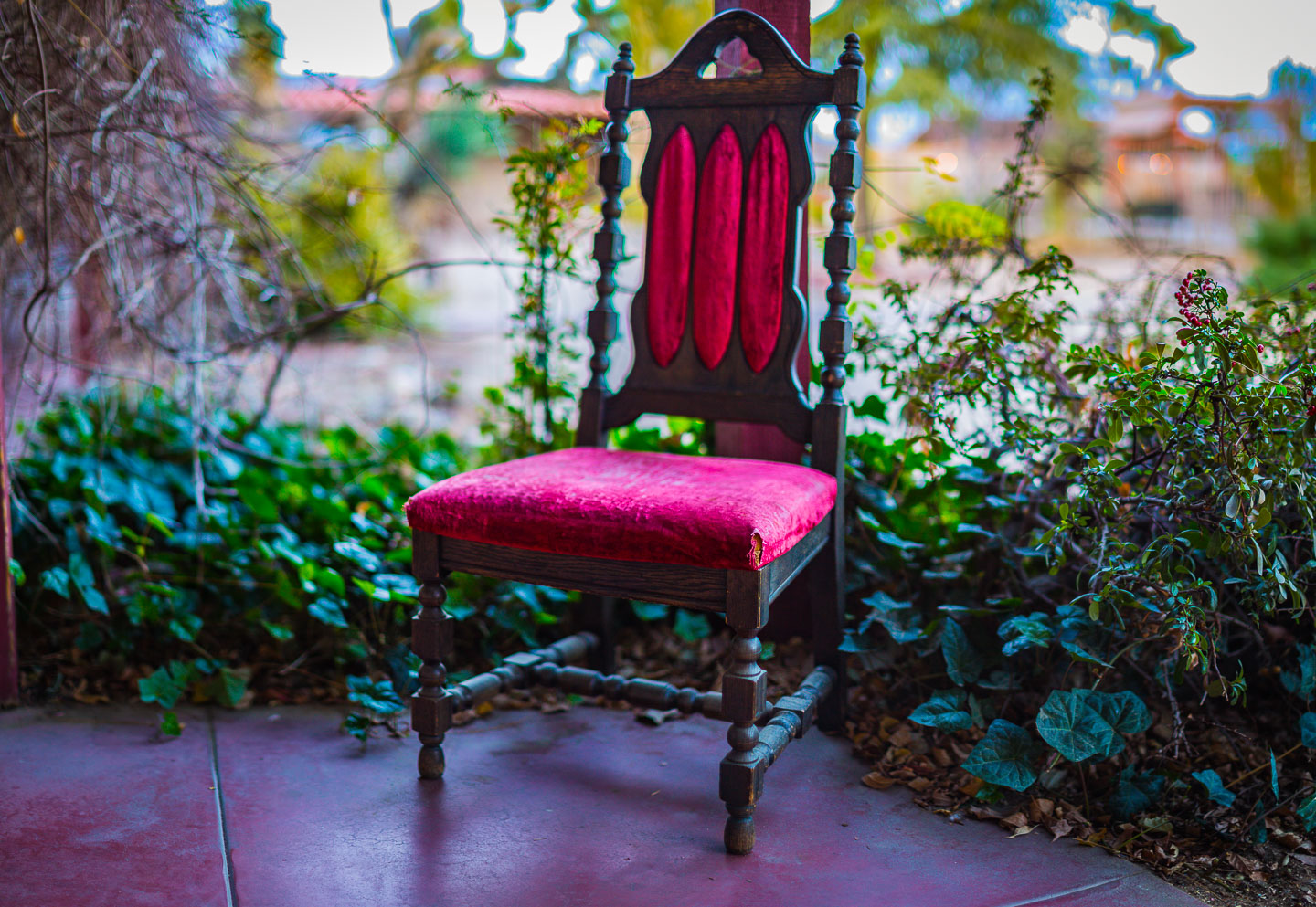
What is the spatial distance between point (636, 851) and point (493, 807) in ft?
0.90

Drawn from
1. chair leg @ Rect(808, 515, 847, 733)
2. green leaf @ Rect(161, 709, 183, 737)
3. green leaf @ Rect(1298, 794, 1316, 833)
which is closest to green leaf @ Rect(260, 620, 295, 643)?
green leaf @ Rect(161, 709, 183, 737)

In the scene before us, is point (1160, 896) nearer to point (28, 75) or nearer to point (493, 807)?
point (493, 807)

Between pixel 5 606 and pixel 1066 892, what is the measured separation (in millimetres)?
1940

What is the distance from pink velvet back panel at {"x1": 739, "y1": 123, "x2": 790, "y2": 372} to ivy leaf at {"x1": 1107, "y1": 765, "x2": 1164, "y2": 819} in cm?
93

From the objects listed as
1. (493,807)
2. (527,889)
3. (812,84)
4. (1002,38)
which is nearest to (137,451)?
(493,807)

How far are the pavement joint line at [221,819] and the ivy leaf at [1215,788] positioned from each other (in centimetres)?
146

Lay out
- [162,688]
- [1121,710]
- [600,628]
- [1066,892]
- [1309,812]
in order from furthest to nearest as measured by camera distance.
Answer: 1. [600,628]
2. [162,688]
3. [1121,710]
4. [1309,812]
5. [1066,892]

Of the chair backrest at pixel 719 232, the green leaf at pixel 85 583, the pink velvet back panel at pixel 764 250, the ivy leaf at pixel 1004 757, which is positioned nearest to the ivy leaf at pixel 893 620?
the ivy leaf at pixel 1004 757

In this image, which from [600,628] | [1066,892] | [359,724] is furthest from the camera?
[600,628]

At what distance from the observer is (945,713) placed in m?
1.75

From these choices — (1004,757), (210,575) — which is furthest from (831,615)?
(210,575)

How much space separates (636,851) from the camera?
1530mm

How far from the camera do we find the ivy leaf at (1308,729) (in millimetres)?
1588

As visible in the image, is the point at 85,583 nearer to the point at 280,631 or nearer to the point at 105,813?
the point at 280,631
